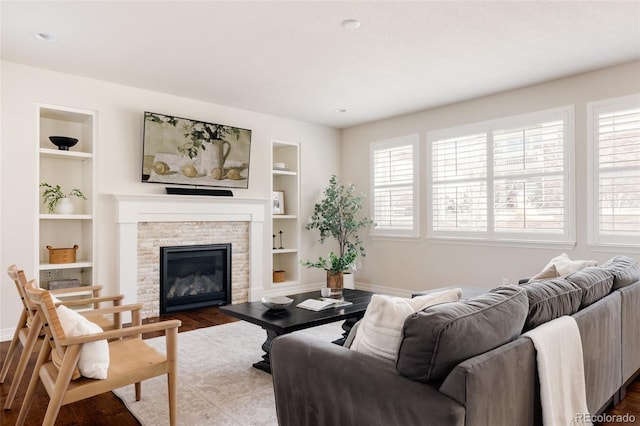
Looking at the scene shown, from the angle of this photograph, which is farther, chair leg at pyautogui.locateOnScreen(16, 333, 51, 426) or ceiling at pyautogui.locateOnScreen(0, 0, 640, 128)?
ceiling at pyautogui.locateOnScreen(0, 0, 640, 128)

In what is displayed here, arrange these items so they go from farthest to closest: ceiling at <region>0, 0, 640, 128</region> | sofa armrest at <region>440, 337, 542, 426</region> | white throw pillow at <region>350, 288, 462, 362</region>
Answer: ceiling at <region>0, 0, 640, 128</region> < white throw pillow at <region>350, 288, 462, 362</region> < sofa armrest at <region>440, 337, 542, 426</region>

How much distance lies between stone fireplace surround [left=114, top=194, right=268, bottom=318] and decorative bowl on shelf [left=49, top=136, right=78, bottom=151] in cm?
75

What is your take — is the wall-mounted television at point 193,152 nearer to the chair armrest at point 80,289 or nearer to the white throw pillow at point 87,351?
the chair armrest at point 80,289

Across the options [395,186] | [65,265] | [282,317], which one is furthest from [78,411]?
[395,186]

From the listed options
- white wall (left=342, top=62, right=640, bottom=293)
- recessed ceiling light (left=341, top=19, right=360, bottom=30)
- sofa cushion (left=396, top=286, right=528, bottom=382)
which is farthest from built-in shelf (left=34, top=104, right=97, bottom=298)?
sofa cushion (left=396, top=286, right=528, bottom=382)

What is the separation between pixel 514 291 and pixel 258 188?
4.59 meters

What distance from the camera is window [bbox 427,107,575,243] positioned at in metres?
4.60

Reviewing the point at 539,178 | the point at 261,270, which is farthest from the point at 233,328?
the point at 539,178

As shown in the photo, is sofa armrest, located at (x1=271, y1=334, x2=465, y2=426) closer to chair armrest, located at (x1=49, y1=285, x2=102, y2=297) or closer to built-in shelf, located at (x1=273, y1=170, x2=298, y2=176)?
chair armrest, located at (x1=49, y1=285, x2=102, y2=297)

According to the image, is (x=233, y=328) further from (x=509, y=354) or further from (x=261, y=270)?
(x=509, y=354)

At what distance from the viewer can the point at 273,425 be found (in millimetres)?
2322

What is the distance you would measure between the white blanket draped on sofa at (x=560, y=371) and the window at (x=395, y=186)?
4084 mm

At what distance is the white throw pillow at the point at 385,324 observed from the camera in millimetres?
1612

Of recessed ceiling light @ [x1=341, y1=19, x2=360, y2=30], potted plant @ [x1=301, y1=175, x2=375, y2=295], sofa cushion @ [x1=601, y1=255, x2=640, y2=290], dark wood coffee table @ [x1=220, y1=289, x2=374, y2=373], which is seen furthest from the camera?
potted plant @ [x1=301, y1=175, x2=375, y2=295]
